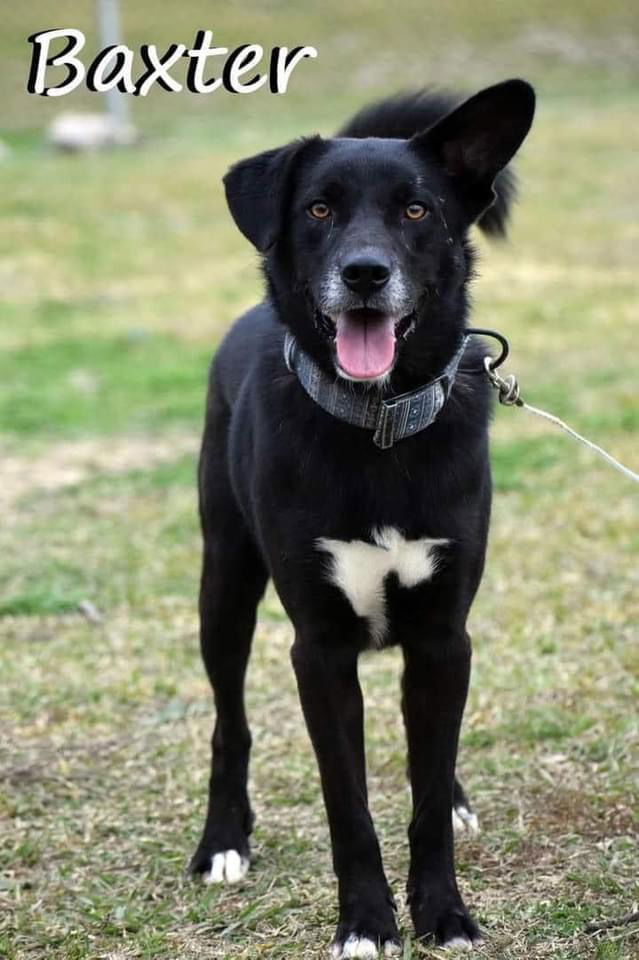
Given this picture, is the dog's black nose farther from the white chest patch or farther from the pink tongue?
the white chest patch

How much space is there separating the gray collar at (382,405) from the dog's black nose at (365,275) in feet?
0.86

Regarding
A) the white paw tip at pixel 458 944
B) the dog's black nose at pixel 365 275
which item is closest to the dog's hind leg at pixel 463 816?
the white paw tip at pixel 458 944

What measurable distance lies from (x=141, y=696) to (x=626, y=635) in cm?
175

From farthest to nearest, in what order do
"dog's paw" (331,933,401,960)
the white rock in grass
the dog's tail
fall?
the white rock in grass
the dog's tail
"dog's paw" (331,933,401,960)

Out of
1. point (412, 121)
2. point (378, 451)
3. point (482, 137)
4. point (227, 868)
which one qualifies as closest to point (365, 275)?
point (378, 451)

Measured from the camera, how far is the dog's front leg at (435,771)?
318 centimetres

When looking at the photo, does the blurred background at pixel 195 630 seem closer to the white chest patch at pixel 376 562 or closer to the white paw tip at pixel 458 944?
the white paw tip at pixel 458 944

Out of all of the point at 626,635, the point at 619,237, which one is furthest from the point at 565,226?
the point at 626,635

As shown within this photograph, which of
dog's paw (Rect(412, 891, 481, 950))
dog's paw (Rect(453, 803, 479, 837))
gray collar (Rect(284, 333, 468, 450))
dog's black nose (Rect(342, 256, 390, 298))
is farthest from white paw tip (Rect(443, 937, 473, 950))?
dog's black nose (Rect(342, 256, 390, 298))

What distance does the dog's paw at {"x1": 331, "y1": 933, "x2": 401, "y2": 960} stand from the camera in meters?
3.07

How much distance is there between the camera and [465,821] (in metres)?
3.88

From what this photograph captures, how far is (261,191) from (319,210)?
169mm

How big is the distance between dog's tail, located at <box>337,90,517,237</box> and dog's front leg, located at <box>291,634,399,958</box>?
1335 millimetres

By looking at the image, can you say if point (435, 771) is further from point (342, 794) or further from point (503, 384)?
point (503, 384)
